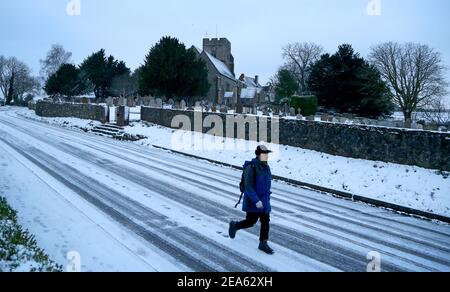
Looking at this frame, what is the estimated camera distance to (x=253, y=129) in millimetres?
19219

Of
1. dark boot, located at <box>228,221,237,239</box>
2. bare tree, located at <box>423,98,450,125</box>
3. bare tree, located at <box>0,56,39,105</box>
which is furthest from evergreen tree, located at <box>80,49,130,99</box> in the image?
dark boot, located at <box>228,221,237,239</box>

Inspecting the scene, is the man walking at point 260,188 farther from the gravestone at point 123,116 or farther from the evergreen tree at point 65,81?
the evergreen tree at point 65,81

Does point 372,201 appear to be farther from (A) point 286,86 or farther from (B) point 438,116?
(A) point 286,86

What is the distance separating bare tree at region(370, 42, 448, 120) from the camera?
3781 centimetres

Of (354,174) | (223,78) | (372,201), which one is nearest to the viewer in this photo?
(372,201)

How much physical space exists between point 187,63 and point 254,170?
37.0m

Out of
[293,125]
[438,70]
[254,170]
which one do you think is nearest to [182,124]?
[293,125]

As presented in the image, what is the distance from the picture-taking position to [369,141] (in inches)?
565

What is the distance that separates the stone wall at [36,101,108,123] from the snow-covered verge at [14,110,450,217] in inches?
498

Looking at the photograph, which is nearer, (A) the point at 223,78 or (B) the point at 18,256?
(B) the point at 18,256

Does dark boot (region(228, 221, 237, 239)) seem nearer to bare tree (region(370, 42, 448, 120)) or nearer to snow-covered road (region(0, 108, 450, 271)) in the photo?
snow-covered road (region(0, 108, 450, 271))

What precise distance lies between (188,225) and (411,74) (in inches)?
1607

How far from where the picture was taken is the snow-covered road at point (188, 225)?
5.82 metres

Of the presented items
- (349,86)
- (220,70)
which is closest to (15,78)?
(220,70)
